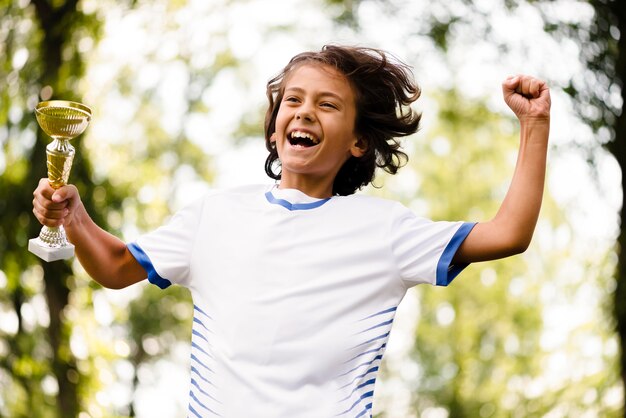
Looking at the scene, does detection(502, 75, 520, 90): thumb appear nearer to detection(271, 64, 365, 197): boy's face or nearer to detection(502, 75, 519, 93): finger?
detection(502, 75, 519, 93): finger

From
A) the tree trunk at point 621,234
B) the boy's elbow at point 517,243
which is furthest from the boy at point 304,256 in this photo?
the tree trunk at point 621,234

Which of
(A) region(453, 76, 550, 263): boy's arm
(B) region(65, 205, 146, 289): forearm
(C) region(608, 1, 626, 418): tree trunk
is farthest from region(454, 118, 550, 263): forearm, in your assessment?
(C) region(608, 1, 626, 418): tree trunk

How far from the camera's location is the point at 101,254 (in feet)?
7.86

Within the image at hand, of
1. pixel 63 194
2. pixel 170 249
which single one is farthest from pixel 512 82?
pixel 63 194

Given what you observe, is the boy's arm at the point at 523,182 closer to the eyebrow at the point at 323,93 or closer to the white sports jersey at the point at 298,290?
the white sports jersey at the point at 298,290

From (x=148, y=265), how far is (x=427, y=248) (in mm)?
638

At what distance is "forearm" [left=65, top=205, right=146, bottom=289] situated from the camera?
236cm

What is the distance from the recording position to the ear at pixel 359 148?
2.57m

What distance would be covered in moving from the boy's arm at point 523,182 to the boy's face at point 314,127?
0.41 metres

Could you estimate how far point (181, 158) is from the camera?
46.0 feet

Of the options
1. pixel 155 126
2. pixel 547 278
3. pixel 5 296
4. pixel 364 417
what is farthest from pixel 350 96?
pixel 155 126

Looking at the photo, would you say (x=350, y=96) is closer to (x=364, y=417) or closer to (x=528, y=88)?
(x=528, y=88)

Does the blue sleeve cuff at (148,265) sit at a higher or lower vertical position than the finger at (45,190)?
lower

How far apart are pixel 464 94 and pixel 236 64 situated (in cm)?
322
